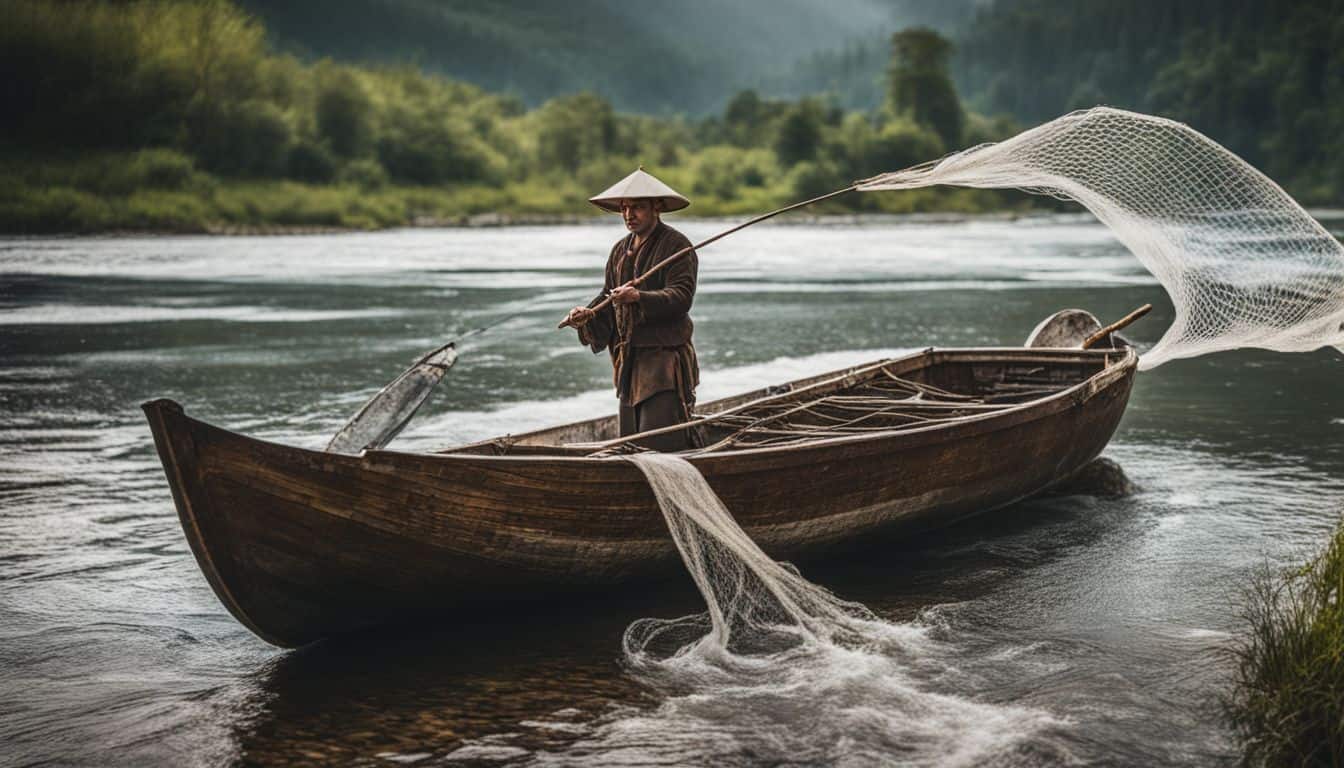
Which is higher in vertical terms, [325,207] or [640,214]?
[325,207]

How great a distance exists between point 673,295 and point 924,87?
103 metres

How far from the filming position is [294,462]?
183 inches

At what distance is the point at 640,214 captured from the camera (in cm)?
595

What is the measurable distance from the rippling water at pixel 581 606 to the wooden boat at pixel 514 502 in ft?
0.99

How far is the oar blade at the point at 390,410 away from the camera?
5496mm

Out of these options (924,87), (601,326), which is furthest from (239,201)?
(924,87)

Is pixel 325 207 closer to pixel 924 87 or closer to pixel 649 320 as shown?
pixel 649 320

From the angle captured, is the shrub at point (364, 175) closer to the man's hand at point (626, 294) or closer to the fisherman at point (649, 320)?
the fisherman at point (649, 320)

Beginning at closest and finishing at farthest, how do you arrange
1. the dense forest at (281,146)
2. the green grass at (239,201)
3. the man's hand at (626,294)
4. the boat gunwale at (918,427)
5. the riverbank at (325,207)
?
the boat gunwale at (918,427)
the man's hand at (626,294)
the riverbank at (325,207)
the green grass at (239,201)
the dense forest at (281,146)

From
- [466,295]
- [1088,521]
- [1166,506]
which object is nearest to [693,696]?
[1088,521]

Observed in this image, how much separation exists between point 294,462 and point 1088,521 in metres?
4.80

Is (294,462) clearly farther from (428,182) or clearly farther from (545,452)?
(428,182)

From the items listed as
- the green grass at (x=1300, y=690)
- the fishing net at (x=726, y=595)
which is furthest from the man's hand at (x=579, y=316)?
the green grass at (x=1300, y=690)

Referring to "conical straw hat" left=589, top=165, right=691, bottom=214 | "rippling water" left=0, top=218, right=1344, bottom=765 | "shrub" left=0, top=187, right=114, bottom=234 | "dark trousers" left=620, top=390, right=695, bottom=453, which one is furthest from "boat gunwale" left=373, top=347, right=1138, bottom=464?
"shrub" left=0, top=187, right=114, bottom=234
